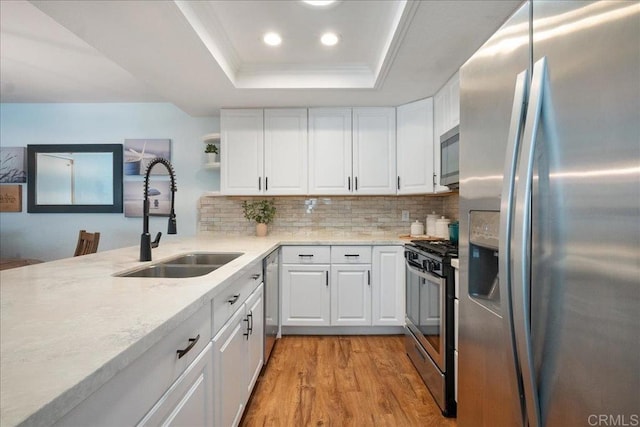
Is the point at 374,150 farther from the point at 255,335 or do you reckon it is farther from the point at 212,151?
the point at 255,335

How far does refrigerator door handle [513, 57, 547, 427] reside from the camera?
0.73 metres

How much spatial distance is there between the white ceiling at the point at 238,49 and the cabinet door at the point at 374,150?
153 millimetres

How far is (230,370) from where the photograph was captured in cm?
144

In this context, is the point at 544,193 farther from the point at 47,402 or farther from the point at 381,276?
the point at 381,276

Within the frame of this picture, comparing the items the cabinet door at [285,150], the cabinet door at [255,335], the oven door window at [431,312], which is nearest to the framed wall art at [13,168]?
the cabinet door at [285,150]

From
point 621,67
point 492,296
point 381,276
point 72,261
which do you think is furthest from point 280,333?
point 621,67

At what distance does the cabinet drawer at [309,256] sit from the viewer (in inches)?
117

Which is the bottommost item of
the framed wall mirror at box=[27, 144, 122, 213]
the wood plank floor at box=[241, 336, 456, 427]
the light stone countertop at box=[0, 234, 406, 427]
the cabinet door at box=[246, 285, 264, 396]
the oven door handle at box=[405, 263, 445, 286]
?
the wood plank floor at box=[241, 336, 456, 427]

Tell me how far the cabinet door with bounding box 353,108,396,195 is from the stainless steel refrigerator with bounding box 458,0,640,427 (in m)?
2.27

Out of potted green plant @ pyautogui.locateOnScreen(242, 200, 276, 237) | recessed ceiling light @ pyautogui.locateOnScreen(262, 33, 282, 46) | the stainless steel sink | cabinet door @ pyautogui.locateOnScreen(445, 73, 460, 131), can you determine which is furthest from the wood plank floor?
recessed ceiling light @ pyautogui.locateOnScreen(262, 33, 282, 46)

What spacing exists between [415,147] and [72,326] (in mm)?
3015

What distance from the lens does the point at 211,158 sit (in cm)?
351

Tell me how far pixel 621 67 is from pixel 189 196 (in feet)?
12.5

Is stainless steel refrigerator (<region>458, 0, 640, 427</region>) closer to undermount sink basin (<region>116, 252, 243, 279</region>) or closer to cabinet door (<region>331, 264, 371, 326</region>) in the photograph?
undermount sink basin (<region>116, 252, 243, 279</region>)
